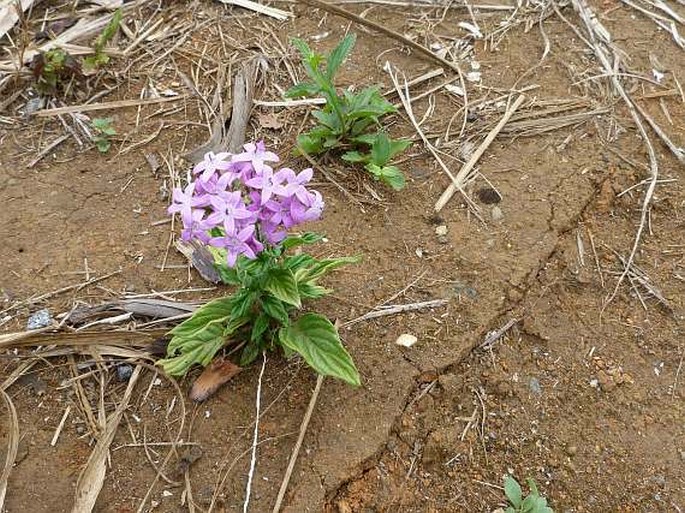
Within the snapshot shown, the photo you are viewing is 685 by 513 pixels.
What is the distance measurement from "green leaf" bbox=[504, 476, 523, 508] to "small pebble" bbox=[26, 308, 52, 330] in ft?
5.60

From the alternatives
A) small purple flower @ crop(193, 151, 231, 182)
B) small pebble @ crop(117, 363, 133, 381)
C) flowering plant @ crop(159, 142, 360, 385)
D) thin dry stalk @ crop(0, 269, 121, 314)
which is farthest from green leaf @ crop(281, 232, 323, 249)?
thin dry stalk @ crop(0, 269, 121, 314)

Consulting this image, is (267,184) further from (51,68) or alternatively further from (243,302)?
(51,68)

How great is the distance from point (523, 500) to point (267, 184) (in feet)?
4.27

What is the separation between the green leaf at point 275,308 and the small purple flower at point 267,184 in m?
0.49

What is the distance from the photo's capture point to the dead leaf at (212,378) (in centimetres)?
251

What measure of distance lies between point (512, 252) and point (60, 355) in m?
1.75

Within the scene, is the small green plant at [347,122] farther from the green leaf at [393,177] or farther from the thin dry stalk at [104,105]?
the thin dry stalk at [104,105]

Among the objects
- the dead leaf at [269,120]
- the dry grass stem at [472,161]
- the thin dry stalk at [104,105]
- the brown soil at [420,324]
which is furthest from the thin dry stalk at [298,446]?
the thin dry stalk at [104,105]

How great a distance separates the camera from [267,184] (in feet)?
6.74

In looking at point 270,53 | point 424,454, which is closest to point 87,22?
point 270,53

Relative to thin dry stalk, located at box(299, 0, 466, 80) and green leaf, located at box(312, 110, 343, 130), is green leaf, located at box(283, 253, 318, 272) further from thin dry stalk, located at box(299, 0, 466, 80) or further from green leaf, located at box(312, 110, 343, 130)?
thin dry stalk, located at box(299, 0, 466, 80)

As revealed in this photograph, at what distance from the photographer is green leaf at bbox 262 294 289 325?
94.5 inches

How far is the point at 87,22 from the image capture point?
3.84 m

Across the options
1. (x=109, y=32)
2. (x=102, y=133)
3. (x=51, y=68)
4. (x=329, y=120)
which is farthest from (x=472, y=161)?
(x=51, y=68)
